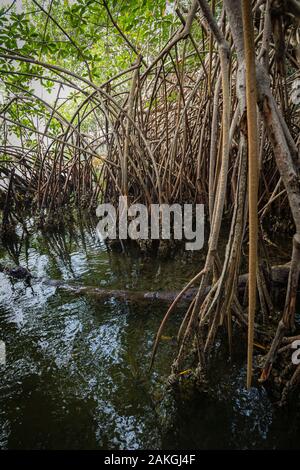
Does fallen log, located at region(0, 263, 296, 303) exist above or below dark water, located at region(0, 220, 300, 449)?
above

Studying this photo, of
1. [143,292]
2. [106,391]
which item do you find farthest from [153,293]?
[106,391]

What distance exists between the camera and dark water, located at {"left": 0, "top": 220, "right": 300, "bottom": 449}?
1041mm

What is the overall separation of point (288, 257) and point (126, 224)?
1614 millimetres

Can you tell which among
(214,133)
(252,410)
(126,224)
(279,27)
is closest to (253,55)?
(214,133)

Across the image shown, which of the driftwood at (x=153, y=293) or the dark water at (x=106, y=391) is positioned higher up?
the driftwood at (x=153, y=293)

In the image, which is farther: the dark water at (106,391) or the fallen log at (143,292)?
the fallen log at (143,292)

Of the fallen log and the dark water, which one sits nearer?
the dark water

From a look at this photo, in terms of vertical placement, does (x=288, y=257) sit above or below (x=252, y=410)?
above

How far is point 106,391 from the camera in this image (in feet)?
4.11

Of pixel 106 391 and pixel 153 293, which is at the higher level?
pixel 153 293

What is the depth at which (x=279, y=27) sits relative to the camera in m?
1.48

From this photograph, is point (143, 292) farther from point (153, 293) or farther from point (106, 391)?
point (106, 391)

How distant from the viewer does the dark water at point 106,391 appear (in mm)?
1041
